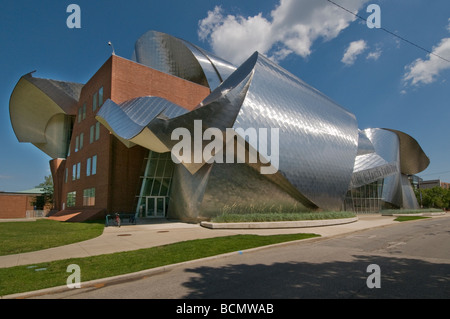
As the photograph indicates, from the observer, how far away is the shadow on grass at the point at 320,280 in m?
5.03

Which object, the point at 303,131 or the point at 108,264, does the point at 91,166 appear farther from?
the point at 108,264

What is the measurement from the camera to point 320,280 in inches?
231

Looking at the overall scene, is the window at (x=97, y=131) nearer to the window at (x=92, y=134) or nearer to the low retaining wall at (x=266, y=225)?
the window at (x=92, y=134)

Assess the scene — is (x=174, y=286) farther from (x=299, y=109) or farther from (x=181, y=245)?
(x=299, y=109)

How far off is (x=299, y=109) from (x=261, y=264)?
61.6ft

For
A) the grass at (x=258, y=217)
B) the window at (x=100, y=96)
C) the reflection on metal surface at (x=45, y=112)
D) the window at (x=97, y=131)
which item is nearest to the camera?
the grass at (x=258, y=217)

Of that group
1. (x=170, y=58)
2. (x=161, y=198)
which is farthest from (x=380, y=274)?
(x=170, y=58)

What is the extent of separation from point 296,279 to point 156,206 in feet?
74.6

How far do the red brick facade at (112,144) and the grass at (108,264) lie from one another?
1772 cm

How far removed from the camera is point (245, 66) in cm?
2341

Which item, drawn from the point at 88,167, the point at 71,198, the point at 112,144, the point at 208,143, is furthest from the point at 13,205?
the point at 208,143

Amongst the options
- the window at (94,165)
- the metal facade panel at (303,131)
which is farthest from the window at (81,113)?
the metal facade panel at (303,131)

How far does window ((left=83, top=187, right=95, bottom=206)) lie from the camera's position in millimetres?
28636

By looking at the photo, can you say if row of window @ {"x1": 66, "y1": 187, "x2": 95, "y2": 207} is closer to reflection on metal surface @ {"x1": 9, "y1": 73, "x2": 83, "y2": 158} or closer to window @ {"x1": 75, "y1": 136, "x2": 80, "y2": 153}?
window @ {"x1": 75, "y1": 136, "x2": 80, "y2": 153}
